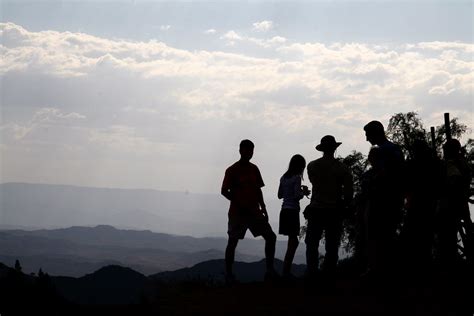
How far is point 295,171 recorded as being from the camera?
10805mm

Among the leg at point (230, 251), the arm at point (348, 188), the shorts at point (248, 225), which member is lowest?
the leg at point (230, 251)

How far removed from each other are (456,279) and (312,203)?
9.09 ft

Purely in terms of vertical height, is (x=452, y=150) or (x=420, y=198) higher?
(x=452, y=150)

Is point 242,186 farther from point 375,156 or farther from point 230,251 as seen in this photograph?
point 375,156

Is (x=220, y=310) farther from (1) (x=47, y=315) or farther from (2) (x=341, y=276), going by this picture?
(2) (x=341, y=276)

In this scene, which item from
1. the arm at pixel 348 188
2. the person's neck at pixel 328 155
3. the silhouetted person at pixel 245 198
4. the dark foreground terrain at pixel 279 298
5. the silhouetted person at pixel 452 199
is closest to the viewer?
the dark foreground terrain at pixel 279 298

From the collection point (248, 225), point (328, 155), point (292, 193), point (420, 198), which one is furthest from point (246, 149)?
point (420, 198)

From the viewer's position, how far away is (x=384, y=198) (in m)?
9.44

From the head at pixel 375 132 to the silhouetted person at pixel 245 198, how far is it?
215cm

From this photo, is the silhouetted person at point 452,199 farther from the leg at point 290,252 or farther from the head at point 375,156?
the leg at point 290,252

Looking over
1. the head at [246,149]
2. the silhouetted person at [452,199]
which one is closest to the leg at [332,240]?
the head at [246,149]

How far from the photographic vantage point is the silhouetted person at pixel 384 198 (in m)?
9.30

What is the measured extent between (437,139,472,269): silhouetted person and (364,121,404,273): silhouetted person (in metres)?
2.02

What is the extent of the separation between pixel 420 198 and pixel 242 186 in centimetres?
285
